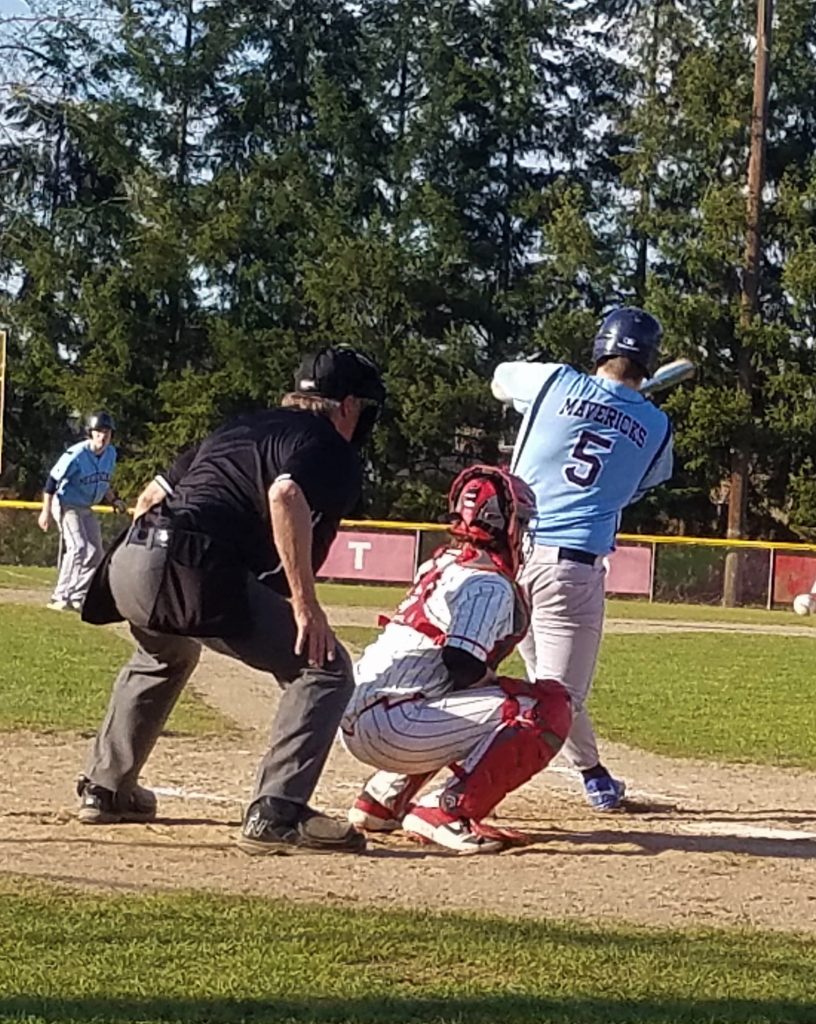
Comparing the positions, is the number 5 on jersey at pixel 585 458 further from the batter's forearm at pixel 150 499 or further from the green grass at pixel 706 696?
the green grass at pixel 706 696

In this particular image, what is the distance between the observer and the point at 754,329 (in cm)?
4062

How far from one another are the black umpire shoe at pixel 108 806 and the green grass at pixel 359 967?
122 centimetres

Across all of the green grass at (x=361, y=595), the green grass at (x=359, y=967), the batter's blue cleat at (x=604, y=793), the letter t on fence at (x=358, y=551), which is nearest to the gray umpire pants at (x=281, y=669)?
the green grass at (x=359, y=967)

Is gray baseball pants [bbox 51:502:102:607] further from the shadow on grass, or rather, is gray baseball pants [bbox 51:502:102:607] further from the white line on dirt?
the shadow on grass

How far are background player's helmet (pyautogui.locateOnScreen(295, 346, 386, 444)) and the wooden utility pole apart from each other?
32815 millimetres

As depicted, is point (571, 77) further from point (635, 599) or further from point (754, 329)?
point (635, 599)

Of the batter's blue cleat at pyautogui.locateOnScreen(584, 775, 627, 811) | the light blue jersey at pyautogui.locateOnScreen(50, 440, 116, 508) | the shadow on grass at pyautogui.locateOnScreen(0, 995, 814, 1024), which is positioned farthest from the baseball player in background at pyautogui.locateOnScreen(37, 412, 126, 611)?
the shadow on grass at pyautogui.locateOnScreen(0, 995, 814, 1024)

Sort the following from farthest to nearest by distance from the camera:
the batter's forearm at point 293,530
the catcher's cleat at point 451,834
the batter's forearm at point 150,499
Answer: the catcher's cleat at point 451,834 → the batter's forearm at point 150,499 → the batter's forearm at point 293,530

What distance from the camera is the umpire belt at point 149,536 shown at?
5.96 m

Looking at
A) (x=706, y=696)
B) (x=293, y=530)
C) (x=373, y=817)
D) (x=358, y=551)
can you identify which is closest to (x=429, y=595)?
(x=293, y=530)

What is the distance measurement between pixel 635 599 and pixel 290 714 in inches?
978

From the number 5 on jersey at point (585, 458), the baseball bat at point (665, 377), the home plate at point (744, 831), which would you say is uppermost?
the baseball bat at point (665, 377)

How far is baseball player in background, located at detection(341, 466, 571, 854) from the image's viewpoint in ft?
20.3

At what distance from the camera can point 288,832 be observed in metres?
6.07
